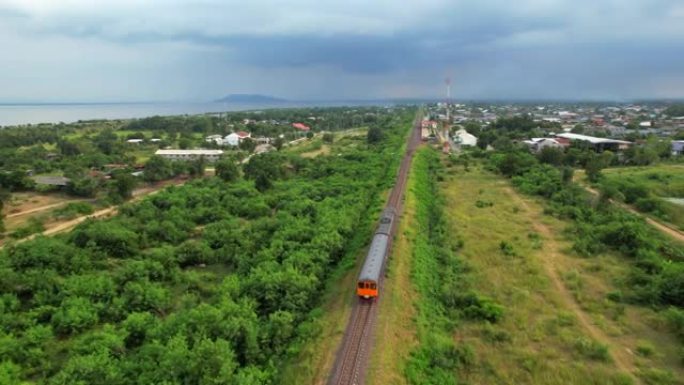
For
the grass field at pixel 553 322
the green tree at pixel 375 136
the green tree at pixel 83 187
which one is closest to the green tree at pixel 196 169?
the green tree at pixel 83 187

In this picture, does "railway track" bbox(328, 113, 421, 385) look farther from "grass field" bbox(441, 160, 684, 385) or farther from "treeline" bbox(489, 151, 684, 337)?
"treeline" bbox(489, 151, 684, 337)

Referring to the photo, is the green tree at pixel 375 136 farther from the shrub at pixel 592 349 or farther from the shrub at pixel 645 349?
the shrub at pixel 645 349

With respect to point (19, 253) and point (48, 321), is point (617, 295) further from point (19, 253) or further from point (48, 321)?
point (19, 253)

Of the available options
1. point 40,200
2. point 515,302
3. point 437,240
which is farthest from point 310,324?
point 40,200

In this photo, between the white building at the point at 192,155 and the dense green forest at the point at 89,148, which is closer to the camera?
the dense green forest at the point at 89,148

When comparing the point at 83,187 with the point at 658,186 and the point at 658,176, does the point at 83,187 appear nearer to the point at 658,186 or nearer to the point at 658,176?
the point at 658,186

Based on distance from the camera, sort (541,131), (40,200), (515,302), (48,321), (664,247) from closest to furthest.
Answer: (48,321) → (515,302) → (664,247) → (40,200) → (541,131)

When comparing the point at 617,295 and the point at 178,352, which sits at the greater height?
the point at 178,352
